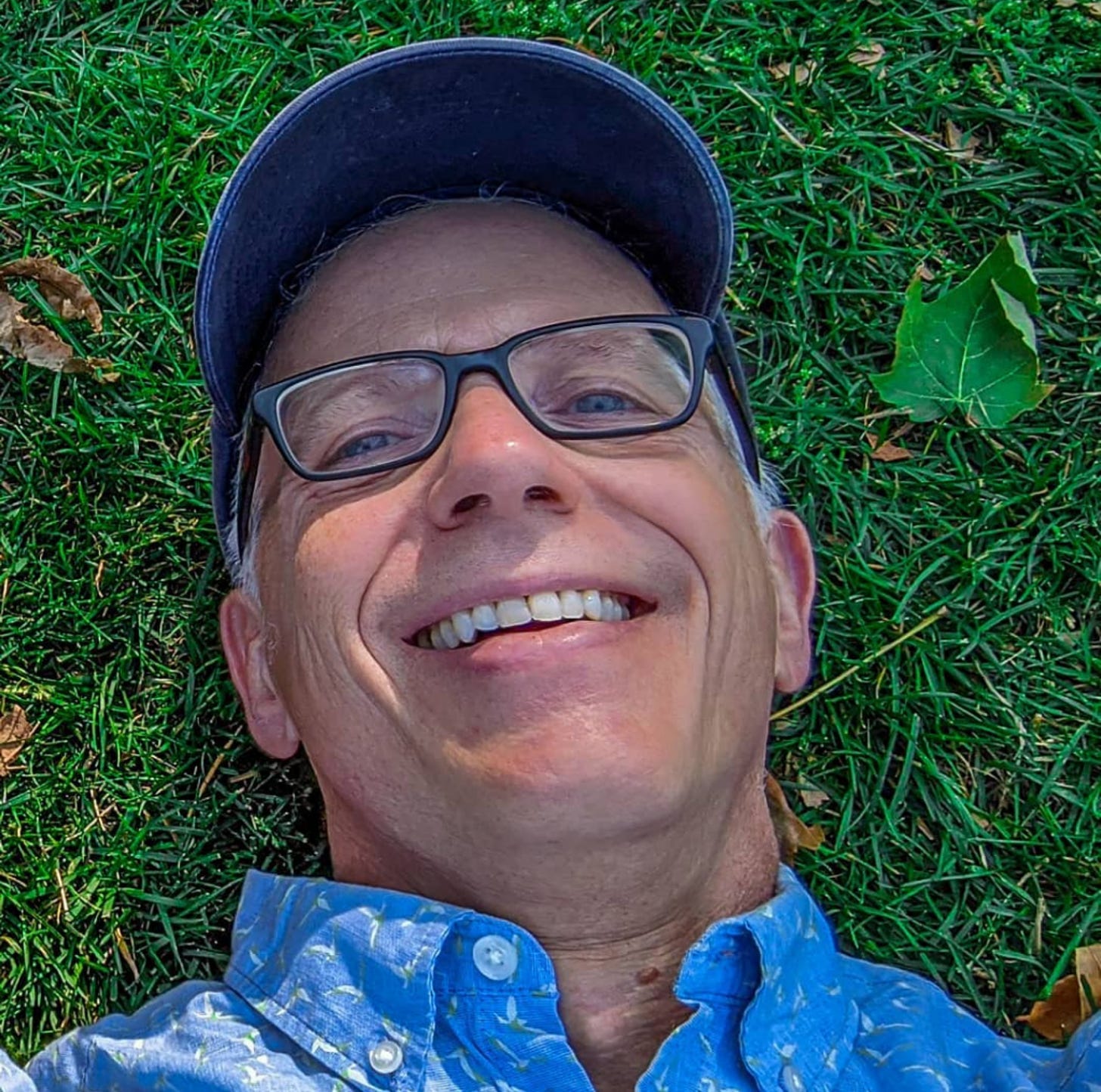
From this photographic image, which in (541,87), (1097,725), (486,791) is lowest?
(1097,725)

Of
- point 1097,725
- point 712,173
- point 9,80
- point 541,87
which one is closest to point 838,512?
point 1097,725

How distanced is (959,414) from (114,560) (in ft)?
7.56

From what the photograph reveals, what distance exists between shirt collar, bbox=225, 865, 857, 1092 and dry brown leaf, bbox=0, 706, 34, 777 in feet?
3.71

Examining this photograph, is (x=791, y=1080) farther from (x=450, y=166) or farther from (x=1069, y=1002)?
(x=450, y=166)

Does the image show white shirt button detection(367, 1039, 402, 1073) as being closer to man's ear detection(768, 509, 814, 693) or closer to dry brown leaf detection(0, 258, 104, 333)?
man's ear detection(768, 509, 814, 693)

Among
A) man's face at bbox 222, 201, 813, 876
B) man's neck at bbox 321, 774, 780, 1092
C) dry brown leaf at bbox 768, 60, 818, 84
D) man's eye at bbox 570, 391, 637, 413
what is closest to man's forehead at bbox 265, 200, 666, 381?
man's face at bbox 222, 201, 813, 876

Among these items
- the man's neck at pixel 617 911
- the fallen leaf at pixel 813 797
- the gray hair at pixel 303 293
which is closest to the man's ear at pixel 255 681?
the gray hair at pixel 303 293

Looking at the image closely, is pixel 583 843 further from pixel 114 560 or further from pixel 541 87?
pixel 114 560

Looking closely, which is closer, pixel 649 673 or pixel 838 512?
pixel 649 673

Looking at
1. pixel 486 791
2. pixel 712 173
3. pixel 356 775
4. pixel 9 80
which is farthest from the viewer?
pixel 9 80

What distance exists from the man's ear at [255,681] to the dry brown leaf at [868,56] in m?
2.24

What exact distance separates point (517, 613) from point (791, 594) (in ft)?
2.56

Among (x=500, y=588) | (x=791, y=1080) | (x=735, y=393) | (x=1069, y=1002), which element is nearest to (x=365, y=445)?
(x=500, y=588)

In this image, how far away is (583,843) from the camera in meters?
2.33
